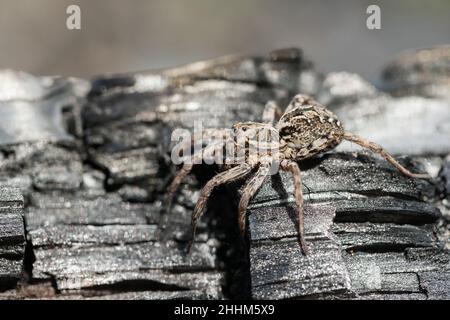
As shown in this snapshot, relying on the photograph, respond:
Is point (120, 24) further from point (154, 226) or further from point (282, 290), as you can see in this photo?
point (282, 290)

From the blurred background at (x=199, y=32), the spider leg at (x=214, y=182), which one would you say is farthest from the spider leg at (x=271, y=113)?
the blurred background at (x=199, y=32)

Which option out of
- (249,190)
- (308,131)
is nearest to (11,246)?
(249,190)

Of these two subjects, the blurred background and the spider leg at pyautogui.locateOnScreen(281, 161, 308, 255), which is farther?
the blurred background

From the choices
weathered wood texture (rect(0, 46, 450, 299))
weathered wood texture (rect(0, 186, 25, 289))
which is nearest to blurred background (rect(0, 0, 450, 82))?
weathered wood texture (rect(0, 46, 450, 299))

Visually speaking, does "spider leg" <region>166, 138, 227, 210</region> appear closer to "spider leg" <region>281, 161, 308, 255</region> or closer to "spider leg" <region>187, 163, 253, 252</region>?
"spider leg" <region>187, 163, 253, 252</region>

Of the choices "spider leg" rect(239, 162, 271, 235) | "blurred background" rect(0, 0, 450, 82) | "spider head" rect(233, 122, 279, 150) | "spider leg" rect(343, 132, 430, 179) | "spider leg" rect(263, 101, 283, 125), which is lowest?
"spider leg" rect(239, 162, 271, 235)

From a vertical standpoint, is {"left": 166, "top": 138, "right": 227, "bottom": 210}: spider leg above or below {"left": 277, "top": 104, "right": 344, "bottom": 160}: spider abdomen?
below

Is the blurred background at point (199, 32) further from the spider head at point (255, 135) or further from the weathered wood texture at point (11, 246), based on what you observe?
the weathered wood texture at point (11, 246)

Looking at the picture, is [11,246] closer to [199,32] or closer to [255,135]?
[255,135]
